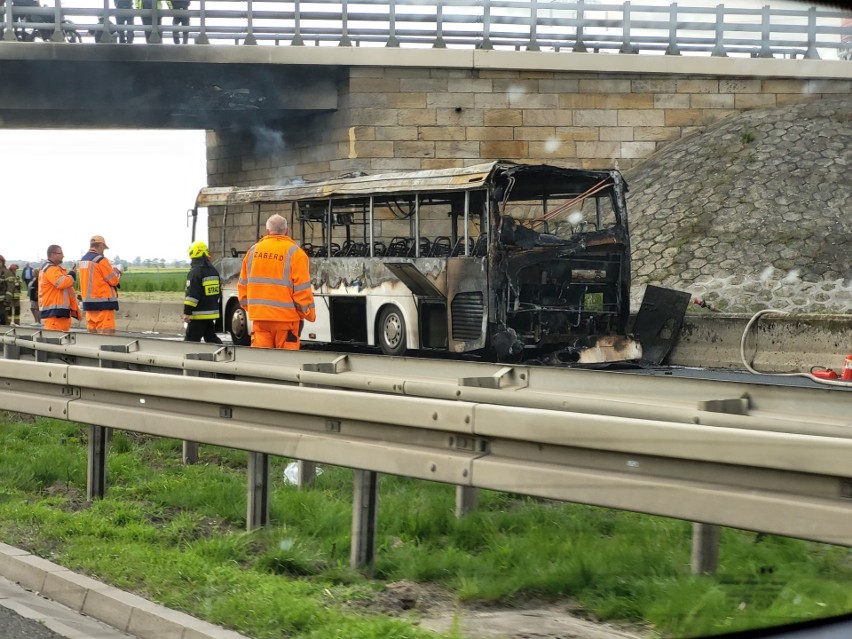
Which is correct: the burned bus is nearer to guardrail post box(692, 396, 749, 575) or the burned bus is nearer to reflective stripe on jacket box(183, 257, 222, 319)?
reflective stripe on jacket box(183, 257, 222, 319)

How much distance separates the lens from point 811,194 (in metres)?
31.2

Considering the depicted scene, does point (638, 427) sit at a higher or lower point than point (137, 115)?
lower

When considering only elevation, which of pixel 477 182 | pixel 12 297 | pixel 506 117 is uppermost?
pixel 506 117

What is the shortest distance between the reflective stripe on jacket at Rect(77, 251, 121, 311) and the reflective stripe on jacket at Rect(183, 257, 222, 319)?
73.6 inches

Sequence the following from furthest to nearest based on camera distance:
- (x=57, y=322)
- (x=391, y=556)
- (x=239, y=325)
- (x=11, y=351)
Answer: (x=239, y=325) → (x=57, y=322) → (x=11, y=351) → (x=391, y=556)

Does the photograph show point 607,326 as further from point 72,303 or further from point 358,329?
point 72,303

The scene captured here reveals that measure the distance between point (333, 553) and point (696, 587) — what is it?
203 centimetres

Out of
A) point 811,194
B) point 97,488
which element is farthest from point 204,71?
point 97,488

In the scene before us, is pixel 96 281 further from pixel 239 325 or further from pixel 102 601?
pixel 102 601

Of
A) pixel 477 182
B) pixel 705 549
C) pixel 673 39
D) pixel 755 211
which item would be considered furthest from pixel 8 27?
pixel 705 549

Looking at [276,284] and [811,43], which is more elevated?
[811,43]

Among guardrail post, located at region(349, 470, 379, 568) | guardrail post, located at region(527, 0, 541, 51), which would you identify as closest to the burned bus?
guardrail post, located at region(349, 470, 379, 568)

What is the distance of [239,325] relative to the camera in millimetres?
21203

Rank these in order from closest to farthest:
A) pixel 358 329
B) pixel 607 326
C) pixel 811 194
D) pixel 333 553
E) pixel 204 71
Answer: pixel 333 553 → pixel 607 326 → pixel 358 329 → pixel 811 194 → pixel 204 71
